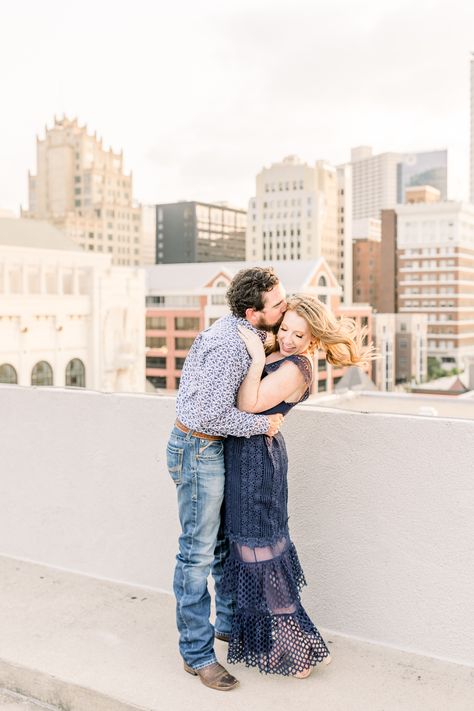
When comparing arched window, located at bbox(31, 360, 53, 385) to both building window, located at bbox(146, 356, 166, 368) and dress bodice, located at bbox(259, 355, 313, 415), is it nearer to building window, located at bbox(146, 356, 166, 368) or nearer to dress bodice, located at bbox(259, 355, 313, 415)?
building window, located at bbox(146, 356, 166, 368)

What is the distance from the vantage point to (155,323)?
88500 millimetres

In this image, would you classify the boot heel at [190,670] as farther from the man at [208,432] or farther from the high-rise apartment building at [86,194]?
the high-rise apartment building at [86,194]

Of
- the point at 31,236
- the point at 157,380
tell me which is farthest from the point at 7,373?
the point at 157,380

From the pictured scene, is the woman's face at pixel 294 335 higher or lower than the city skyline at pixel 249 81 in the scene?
lower

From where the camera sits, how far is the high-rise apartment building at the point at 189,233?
142 m

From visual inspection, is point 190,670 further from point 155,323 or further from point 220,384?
point 155,323

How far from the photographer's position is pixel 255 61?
193m

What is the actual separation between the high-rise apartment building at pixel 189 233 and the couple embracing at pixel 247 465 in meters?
139

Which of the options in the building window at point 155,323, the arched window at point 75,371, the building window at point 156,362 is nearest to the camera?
the arched window at point 75,371

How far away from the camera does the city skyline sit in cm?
15412

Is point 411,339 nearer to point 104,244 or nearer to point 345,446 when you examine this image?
point 104,244

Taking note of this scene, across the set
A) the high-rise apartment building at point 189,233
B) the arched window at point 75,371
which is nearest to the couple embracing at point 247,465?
the arched window at point 75,371

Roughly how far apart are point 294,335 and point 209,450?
44 cm

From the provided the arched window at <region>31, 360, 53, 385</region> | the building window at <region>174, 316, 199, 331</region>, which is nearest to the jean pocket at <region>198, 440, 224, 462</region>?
the arched window at <region>31, 360, 53, 385</region>
